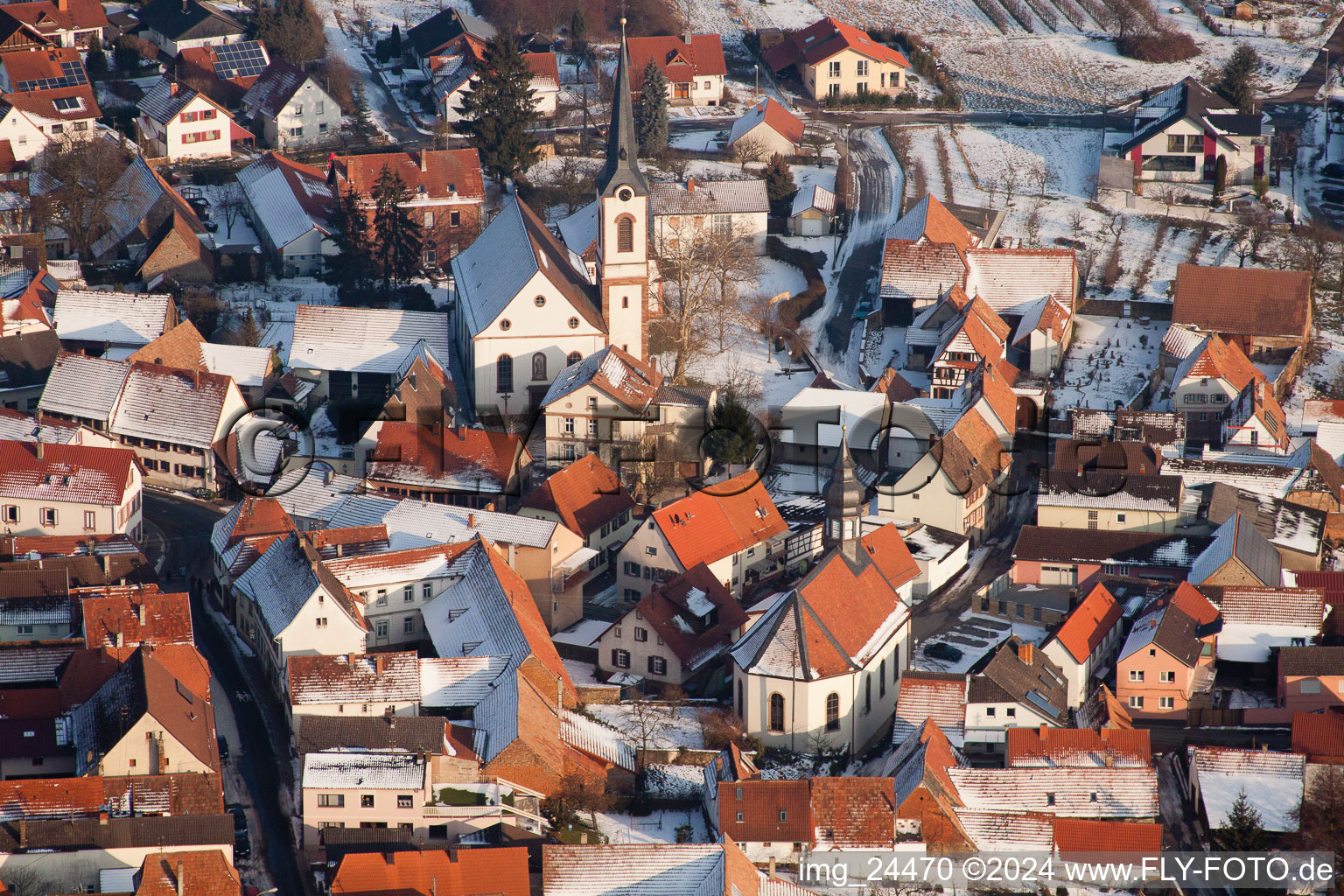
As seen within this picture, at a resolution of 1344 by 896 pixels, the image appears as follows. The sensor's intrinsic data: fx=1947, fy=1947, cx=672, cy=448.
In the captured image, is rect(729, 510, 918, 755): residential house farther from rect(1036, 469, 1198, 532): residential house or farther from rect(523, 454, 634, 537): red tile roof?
rect(1036, 469, 1198, 532): residential house

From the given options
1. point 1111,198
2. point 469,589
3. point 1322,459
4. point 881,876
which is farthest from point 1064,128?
point 881,876

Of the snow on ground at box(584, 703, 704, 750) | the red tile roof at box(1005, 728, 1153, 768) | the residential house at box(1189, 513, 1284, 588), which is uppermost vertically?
the residential house at box(1189, 513, 1284, 588)

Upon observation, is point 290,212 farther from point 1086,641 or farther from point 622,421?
point 1086,641

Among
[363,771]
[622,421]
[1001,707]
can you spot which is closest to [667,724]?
[363,771]

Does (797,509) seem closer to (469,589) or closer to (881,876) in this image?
(469,589)

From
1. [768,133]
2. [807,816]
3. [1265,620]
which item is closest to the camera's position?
[807,816]

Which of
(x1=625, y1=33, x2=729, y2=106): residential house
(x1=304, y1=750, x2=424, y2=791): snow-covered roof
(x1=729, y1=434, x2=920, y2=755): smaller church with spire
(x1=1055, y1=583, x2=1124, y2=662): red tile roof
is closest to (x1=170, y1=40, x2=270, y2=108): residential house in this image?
(x1=625, y1=33, x2=729, y2=106): residential house
